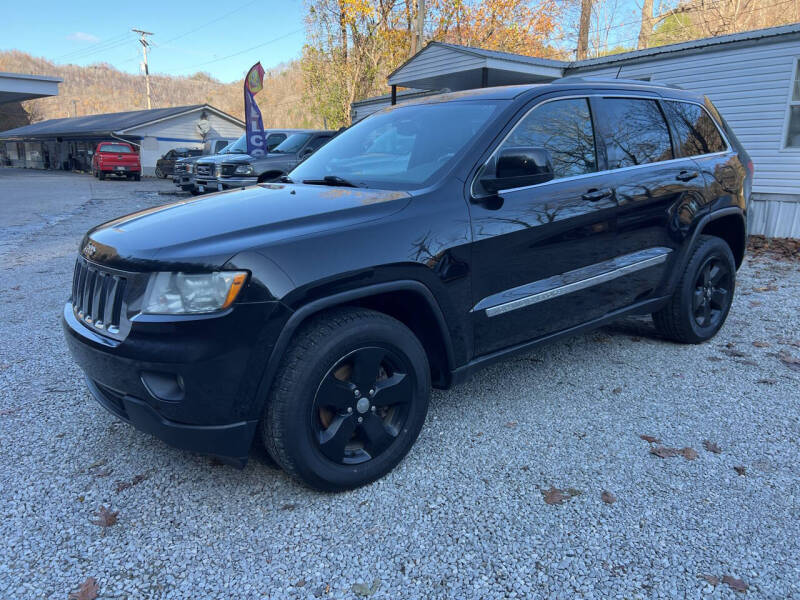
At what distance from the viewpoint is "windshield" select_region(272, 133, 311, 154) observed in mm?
12781

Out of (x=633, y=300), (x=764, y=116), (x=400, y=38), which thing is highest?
(x=400, y=38)

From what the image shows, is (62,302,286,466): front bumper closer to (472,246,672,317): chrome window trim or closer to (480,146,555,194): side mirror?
(472,246,672,317): chrome window trim

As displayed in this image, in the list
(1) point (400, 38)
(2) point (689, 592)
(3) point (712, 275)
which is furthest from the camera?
(1) point (400, 38)

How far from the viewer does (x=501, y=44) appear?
2998cm

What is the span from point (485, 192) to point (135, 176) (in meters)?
30.4

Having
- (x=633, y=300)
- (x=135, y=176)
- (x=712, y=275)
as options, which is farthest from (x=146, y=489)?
(x=135, y=176)

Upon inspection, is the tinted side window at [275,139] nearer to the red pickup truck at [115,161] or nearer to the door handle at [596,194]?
the door handle at [596,194]

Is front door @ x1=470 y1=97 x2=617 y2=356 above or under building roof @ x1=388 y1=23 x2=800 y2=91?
under

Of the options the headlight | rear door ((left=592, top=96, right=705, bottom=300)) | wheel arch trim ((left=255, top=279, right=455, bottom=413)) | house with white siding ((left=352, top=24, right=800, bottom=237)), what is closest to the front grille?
the headlight

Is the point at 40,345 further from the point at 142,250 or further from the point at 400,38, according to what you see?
the point at 400,38

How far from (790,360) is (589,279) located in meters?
2.00

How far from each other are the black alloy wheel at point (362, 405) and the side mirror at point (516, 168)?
3.36ft

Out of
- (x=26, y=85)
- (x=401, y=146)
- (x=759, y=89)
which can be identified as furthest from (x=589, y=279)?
(x=26, y=85)

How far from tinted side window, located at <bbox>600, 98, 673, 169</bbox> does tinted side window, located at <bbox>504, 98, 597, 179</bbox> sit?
0.18 metres
